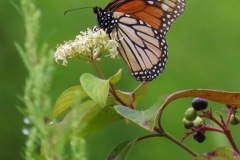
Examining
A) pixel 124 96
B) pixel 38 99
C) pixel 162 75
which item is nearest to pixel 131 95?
pixel 124 96

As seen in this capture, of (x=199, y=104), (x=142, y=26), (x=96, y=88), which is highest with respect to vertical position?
(x=142, y=26)

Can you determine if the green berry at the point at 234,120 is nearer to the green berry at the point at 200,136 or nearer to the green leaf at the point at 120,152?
the green berry at the point at 200,136

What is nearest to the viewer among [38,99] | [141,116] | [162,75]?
[38,99]

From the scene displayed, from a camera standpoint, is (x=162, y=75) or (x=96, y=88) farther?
(x=162, y=75)

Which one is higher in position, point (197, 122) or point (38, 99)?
point (38, 99)

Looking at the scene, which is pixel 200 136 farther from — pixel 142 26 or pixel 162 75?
pixel 162 75

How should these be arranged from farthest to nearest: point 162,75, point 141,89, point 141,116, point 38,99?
point 162,75 → point 141,89 → point 141,116 → point 38,99

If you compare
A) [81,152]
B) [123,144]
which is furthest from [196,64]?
[81,152]
